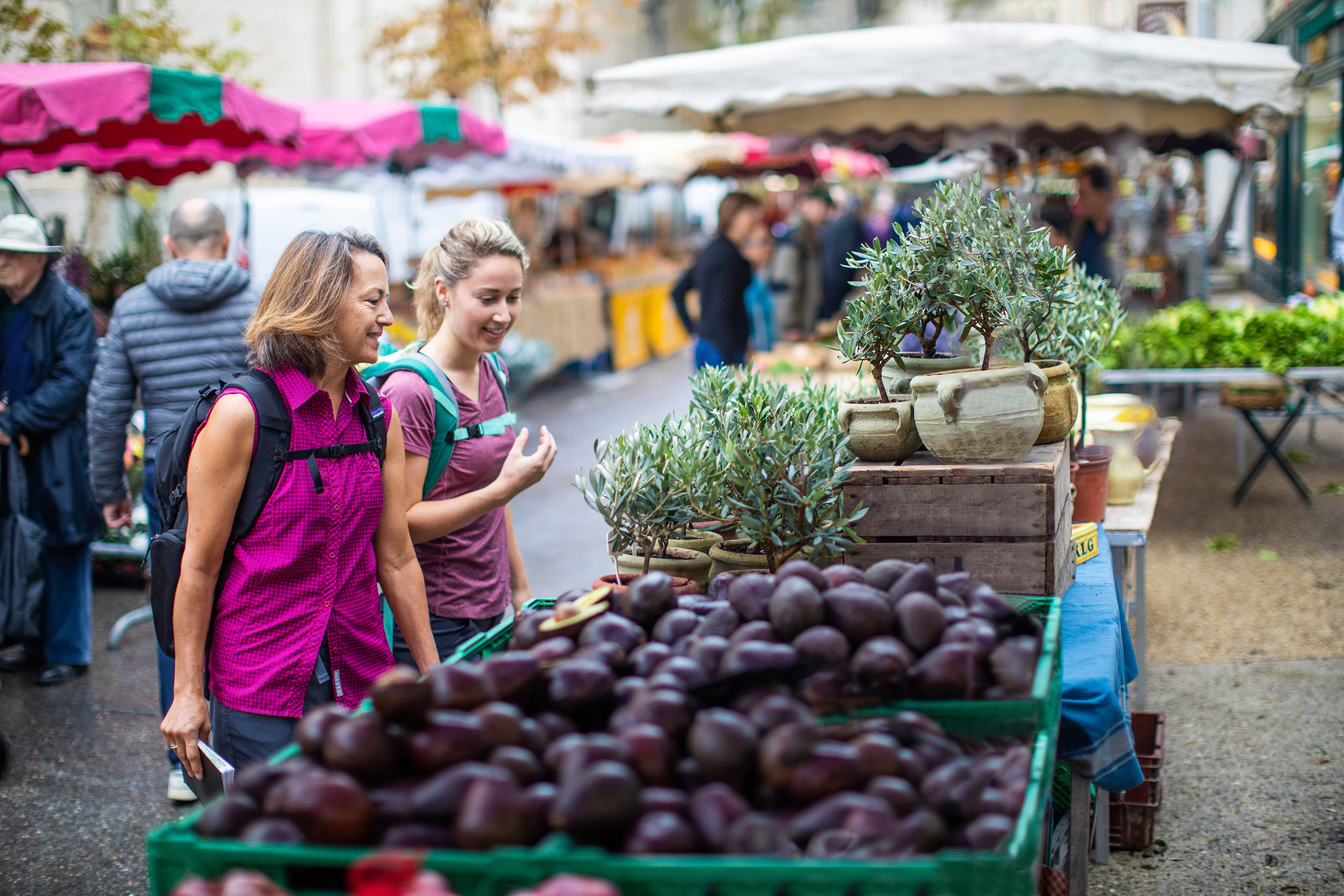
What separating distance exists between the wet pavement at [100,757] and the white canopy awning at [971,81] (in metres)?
2.97

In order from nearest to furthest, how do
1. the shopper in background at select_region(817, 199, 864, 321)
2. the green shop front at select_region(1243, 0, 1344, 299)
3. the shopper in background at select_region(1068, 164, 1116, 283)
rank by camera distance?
the shopper in background at select_region(1068, 164, 1116, 283)
the shopper in background at select_region(817, 199, 864, 321)
the green shop front at select_region(1243, 0, 1344, 299)

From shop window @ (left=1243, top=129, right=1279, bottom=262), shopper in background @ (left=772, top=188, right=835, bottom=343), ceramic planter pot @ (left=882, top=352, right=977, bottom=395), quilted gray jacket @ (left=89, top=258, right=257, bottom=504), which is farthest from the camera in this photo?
shop window @ (left=1243, top=129, right=1279, bottom=262)

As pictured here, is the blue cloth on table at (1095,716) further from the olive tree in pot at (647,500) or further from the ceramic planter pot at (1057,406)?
the olive tree in pot at (647,500)

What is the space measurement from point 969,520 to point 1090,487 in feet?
4.68

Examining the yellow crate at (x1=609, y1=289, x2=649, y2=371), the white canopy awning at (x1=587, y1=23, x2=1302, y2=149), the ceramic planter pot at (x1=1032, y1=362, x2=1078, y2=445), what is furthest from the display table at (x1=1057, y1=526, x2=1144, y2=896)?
the yellow crate at (x1=609, y1=289, x2=649, y2=371)

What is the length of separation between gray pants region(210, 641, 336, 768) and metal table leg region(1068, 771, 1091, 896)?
1.80 meters

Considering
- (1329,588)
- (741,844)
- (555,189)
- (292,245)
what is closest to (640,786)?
(741,844)

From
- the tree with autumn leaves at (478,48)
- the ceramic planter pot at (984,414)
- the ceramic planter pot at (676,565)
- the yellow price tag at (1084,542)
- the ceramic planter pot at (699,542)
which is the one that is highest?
the tree with autumn leaves at (478,48)

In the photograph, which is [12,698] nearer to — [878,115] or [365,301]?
[365,301]

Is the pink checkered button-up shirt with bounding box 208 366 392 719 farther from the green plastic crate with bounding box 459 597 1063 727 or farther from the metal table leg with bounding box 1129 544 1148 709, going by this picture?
the metal table leg with bounding box 1129 544 1148 709

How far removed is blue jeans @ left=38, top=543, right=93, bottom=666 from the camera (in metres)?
Answer: 5.62

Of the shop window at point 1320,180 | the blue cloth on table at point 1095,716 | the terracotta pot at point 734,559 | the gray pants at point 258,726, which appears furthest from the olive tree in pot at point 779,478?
the shop window at point 1320,180

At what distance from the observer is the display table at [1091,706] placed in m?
2.56

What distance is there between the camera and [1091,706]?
8.39 feet
